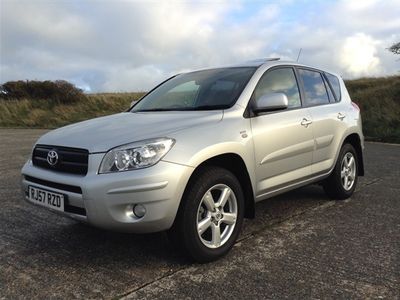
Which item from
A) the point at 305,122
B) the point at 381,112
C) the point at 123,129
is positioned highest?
the point at 123,129

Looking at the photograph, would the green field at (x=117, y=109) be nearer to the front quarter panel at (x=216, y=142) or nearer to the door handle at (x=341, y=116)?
the door handle at (x=341, y=116)

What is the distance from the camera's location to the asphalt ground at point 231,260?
122 inches

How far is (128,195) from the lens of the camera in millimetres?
3146

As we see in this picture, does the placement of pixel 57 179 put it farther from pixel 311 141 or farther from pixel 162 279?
pixel 311 141

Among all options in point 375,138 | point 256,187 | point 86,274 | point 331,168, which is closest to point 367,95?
point 375,138

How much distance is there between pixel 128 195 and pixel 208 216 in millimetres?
749

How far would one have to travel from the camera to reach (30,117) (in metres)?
25.1

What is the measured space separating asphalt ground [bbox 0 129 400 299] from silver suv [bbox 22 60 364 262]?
12.0 inches

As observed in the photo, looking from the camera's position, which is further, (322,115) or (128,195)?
(322,115)

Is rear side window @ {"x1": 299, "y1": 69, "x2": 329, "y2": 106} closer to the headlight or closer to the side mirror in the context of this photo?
the side mirror

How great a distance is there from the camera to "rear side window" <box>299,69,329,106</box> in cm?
502

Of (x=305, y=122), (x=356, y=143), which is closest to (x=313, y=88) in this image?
(x=305, y=122)

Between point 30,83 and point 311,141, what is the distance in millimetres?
29254

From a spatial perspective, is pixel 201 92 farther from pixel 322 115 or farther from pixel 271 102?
pixel 322 115
